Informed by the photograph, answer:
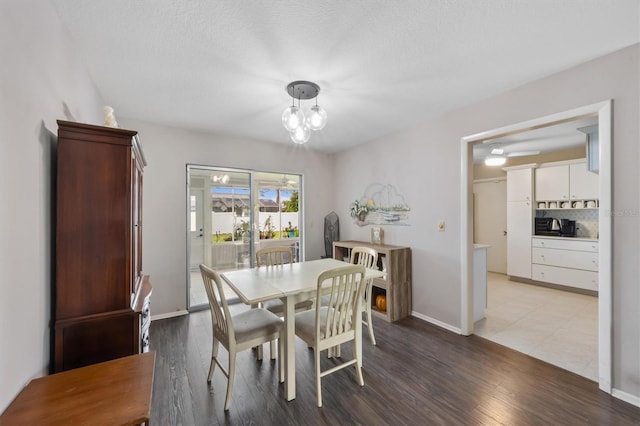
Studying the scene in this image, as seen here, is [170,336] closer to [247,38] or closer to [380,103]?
[247,38]

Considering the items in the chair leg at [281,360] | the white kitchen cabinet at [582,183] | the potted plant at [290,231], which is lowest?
the chair leg at [281,360]

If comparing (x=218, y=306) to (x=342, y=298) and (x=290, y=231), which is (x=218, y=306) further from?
(x=290, y=231)

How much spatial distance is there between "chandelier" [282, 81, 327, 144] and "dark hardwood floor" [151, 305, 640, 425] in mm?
2120

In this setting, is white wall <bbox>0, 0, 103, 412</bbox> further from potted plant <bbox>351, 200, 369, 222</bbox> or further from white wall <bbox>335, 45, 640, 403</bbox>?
potted plant <bbox>351, 200, 369, 222</bbox>

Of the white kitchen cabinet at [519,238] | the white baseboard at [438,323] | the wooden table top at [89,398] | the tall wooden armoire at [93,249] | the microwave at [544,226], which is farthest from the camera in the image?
the white kitchen cabinet at [519,238]

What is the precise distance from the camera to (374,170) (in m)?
4.12

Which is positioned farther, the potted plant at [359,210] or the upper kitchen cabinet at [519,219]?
the upper kitchen cabinet at [519,219]

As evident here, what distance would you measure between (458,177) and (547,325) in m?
2.10

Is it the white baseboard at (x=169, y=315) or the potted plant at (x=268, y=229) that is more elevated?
Answer: the potted plant at (x=268, y=229)

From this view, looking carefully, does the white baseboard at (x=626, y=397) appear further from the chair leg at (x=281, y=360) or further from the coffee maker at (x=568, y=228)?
the coffee maker at (x=568, y=228)

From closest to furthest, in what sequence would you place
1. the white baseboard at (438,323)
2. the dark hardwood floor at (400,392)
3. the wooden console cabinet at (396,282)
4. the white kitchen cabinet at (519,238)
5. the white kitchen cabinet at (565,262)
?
the dark hardwood floor at (400,392)
the white baseboard at (438,323)
the wooden console cabinet at (396,282)
the white kitchen cabinet at (565,262)
the white kitchen cabinet at (519,238)

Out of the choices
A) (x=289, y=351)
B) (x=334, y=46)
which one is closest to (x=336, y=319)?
(x=289, y=351)

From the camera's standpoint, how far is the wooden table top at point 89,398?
36.4 inches

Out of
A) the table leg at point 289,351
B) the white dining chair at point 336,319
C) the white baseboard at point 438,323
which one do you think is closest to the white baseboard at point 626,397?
the white baseboard at point 438,323
